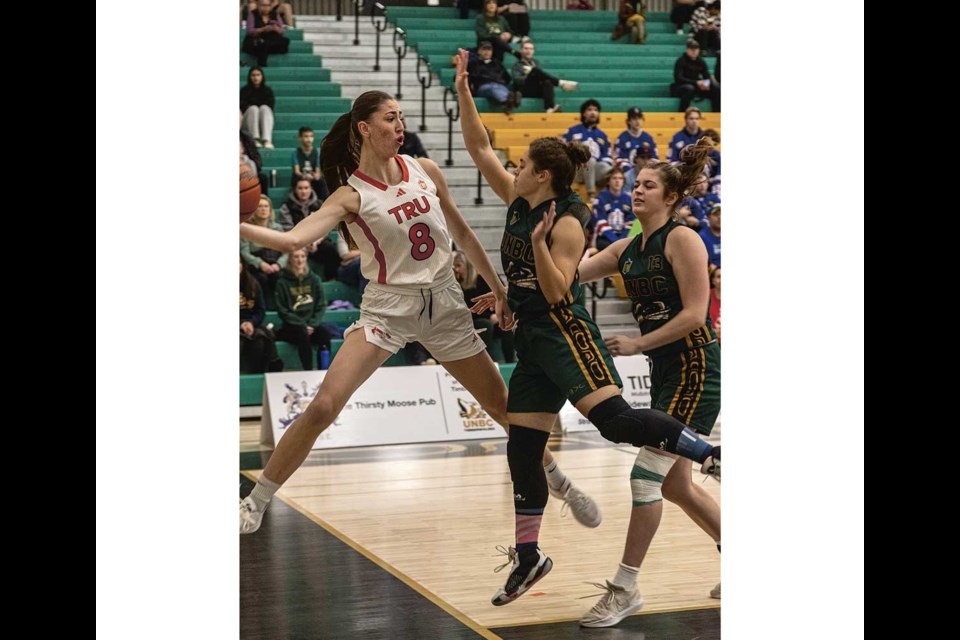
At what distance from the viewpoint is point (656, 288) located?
468 cm

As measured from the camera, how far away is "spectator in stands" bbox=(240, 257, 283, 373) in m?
8.14

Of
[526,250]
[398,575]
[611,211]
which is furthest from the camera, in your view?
[611,211]

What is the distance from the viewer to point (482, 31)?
10.1 meters

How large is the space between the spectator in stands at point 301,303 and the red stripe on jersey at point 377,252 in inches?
129

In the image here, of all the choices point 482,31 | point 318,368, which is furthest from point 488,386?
point 482,31

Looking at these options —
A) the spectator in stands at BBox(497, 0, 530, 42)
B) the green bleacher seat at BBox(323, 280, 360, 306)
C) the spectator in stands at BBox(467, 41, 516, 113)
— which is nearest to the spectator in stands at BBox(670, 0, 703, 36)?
the spectator in stands at BBox(497, 0, 530, 42)

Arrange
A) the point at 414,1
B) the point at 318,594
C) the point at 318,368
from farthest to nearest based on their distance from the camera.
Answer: the point at 414,1, the point at 318,368, the point at 318,594

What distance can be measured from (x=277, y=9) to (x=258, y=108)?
109 centimetres

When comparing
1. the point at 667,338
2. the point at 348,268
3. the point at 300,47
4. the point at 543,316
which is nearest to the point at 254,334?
the point at 348,268

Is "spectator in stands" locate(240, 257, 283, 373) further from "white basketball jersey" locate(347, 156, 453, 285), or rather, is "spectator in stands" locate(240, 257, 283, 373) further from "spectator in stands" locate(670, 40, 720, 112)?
"spectator in stands" locate(670, 40, 720, 112)

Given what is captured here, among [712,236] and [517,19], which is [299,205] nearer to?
[712,236]
